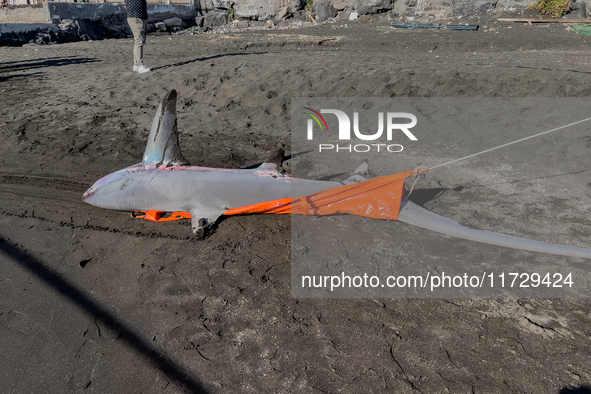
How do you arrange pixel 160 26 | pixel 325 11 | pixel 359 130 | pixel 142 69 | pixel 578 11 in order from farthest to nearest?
pixel 160 26 < pixel 325 11 < pixel 578 11 < pixel 142 69 < pixel 359 130

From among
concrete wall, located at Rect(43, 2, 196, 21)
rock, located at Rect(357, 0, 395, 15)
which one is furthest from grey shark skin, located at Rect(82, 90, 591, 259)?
concrete wall, located at Rect(43, 2, 196, 21)

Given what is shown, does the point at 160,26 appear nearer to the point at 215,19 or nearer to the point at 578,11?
the point at 215,19

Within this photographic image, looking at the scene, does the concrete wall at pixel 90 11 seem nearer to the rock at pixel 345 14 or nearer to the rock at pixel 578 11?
the rock at pixel 345 14

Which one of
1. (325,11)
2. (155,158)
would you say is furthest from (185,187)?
(325,11)

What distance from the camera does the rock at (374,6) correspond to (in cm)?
1709

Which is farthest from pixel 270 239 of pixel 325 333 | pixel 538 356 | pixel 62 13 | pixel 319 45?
pixel 62 13

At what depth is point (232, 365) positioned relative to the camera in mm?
2562

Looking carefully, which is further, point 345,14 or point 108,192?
point 345,14

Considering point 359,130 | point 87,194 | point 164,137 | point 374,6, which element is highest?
point 374,6

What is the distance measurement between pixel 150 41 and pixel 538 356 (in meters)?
17.2

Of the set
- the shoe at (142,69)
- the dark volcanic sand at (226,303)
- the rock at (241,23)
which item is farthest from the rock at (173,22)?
the dark volcanic sand at (226,303)

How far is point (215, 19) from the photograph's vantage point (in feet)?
71.4

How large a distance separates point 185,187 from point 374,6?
16.0 m

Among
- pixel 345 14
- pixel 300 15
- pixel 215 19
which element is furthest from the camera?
pixel 215 19
